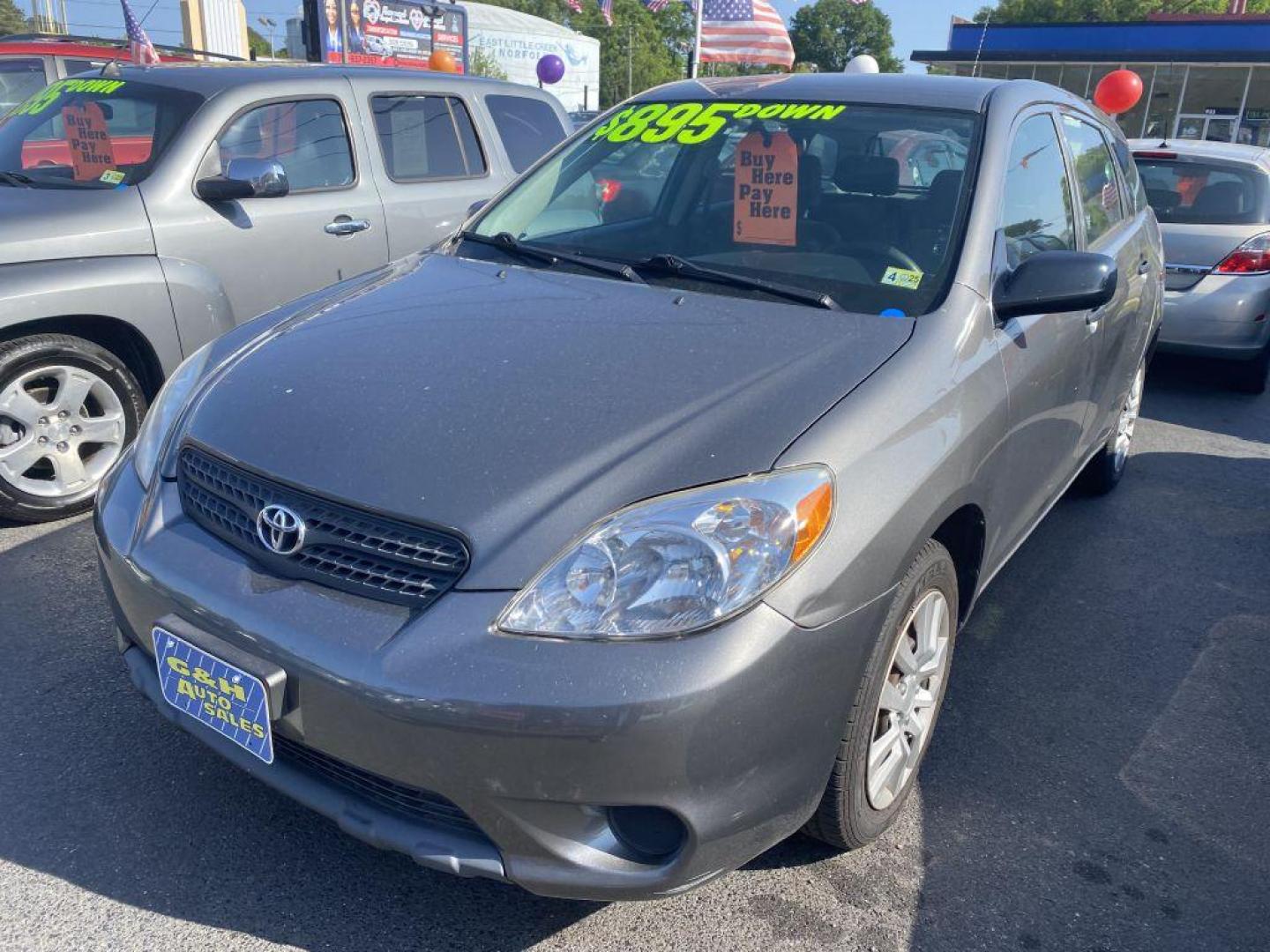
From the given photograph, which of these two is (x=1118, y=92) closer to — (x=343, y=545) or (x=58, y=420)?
(x=58, y=420)

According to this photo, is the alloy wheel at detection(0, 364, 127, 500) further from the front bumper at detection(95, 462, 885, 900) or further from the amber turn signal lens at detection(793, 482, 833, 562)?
the amber turn signal lens at detection(793, 482, 833, 562)

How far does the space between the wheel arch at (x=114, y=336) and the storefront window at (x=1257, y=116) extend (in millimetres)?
34199

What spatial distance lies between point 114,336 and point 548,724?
318 centimetres

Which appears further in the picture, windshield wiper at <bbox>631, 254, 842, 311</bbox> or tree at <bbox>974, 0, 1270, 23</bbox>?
tree at <bbox>974, 0, 1270, 23</bbox>

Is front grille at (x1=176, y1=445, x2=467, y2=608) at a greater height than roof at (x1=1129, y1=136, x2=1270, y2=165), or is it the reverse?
roof at (x1=1129, y1=136, x2=1270, y2=165)

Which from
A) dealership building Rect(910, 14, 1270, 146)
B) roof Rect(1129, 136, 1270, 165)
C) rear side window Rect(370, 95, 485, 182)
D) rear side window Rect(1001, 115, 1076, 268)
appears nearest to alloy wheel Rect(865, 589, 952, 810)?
rear side window Rect(1001, 115, 1076, 268)

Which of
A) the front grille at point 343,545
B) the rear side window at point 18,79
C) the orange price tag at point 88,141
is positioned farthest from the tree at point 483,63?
the front grille at point 343,545

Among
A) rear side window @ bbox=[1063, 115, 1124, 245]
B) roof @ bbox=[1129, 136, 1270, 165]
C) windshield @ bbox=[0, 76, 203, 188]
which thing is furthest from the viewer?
roof @ bbox=[1129, 136, 1270, 165]

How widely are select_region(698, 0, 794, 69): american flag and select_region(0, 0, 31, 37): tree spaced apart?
2170 inches

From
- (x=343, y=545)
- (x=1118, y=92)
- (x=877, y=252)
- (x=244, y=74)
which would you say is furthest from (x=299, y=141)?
(x=1118, y=92)

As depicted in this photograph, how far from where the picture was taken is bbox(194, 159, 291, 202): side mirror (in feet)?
13.8

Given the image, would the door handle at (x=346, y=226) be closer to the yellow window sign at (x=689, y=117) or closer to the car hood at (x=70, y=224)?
the car hood at (x=70, y=224)

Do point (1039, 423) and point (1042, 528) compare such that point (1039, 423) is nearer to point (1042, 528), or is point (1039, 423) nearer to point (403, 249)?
point (1042, 528)

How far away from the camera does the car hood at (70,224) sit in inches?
150
